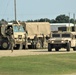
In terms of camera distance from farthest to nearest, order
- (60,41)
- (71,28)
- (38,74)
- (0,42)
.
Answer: (71,28) < (0,42) < (60,41) < (38,74)

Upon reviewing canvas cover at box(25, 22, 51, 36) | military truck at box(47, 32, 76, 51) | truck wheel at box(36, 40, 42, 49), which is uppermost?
canvas cover at box(25, 22, 51, 36)

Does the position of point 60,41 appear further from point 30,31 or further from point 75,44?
point 30,31

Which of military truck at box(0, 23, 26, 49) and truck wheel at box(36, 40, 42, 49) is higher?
military truck at box(0, 23, 26, 49)

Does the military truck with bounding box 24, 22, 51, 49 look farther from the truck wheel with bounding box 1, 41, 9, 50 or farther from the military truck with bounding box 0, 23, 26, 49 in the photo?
the truck wheel with bounding box 1, 41, 9, 50

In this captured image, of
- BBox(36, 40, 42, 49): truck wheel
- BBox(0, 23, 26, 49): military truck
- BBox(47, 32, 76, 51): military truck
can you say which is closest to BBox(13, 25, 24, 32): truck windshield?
BBox(0, 23, 26, 49): military truck

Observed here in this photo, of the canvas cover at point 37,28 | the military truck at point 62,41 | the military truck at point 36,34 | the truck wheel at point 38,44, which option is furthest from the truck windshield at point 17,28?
the military truck at point 62,41

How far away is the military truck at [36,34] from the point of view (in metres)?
51.8

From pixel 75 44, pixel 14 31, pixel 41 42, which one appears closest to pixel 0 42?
pixel 14 31

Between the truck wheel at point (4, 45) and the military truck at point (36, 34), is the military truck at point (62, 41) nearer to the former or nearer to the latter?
the truck wheel at point (4, 45)

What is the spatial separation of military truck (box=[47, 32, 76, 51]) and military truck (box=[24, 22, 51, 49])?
9561 mm

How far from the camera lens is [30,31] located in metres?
53.0

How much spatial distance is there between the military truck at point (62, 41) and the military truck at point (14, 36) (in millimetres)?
8594

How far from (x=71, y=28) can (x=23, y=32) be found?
18407mm

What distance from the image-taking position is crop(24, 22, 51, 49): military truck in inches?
2041
